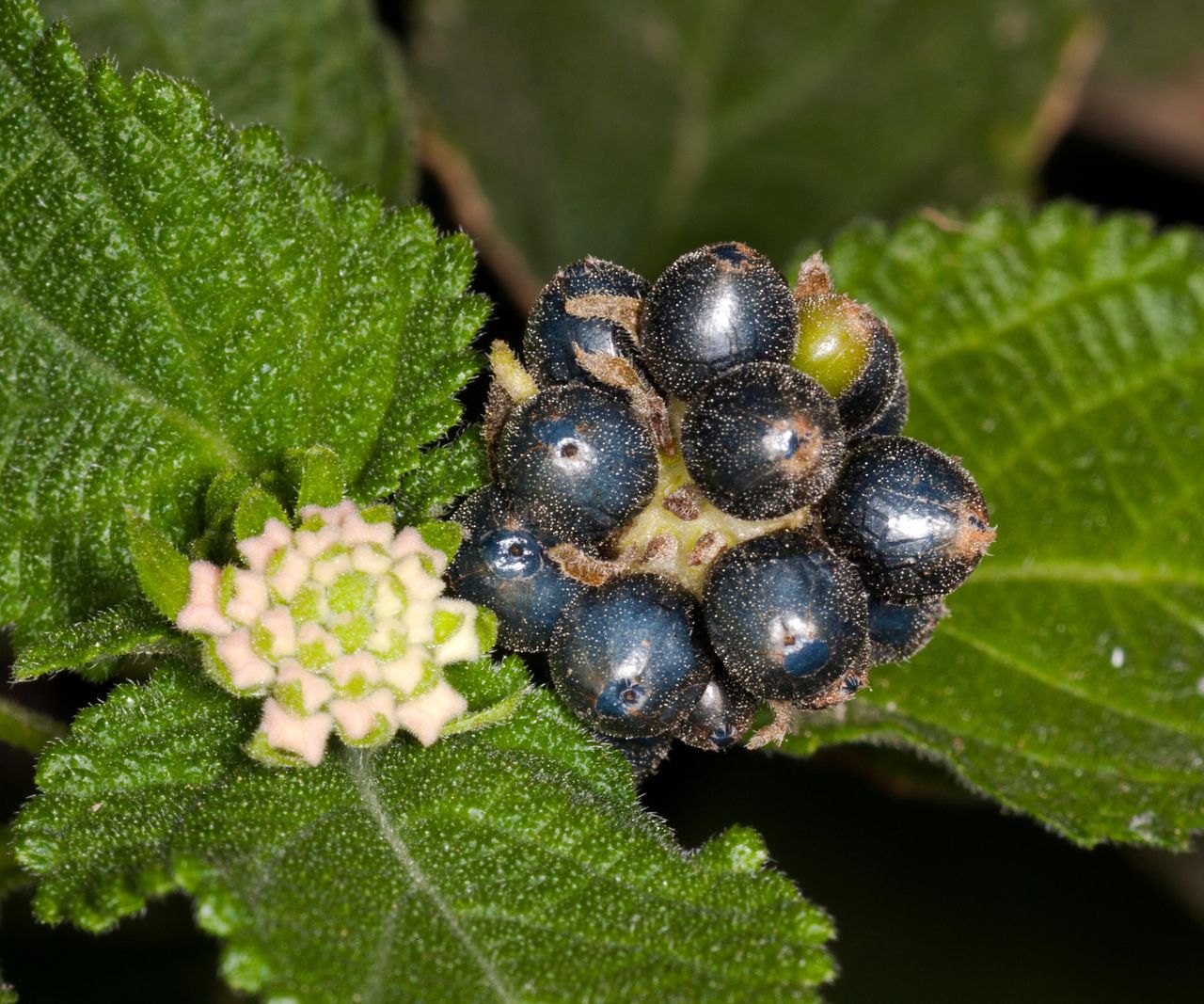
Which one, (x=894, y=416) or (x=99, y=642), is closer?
(x=99, y=642)

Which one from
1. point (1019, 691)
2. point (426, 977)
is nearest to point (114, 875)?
point (426, 977)

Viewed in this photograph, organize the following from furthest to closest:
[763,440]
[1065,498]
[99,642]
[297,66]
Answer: [297,66] < [1065,498] < [99,642] < [763,440]

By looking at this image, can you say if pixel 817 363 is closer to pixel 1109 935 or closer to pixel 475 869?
pixel 475 869

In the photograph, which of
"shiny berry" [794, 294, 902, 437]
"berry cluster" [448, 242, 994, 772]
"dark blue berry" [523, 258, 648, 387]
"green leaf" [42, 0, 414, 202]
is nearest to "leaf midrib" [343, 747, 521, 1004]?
"berry cluster" [448, 242, 994, 772]

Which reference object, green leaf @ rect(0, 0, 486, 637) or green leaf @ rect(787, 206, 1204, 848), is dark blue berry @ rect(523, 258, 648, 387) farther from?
green leaf @ rect(787, 206, 1204, 848)

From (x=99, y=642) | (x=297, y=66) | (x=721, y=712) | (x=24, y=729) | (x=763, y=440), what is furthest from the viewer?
(x=297, y=66)

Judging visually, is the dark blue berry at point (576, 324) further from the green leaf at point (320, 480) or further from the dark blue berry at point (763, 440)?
the green leaf at point (320, 480)

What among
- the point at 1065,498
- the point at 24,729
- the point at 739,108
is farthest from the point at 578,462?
the point at 739,108

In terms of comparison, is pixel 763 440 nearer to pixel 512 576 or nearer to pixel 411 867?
pixel 512 576
